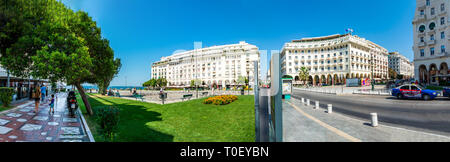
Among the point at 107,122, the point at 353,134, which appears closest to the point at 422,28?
the point at 353,134

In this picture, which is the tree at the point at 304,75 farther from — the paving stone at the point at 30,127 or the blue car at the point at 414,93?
the paving stone at the point at 30,127

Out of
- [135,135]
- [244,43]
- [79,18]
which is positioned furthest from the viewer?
[244,43]

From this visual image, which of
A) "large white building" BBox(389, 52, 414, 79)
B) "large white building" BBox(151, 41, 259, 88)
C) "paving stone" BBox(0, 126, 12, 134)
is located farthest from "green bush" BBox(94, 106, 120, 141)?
"large white building" BBox(389, 52, 414, 79)

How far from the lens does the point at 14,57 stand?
6.78m

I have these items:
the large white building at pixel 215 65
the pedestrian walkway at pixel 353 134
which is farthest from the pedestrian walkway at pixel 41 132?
the large white building at pixel 215 65

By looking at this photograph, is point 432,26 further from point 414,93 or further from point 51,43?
point 51,43

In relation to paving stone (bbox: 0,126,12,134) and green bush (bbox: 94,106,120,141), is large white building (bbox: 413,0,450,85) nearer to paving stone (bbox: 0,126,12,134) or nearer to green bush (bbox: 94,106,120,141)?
green bush (bbox: 94,106,120,141)

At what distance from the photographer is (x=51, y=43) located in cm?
648
